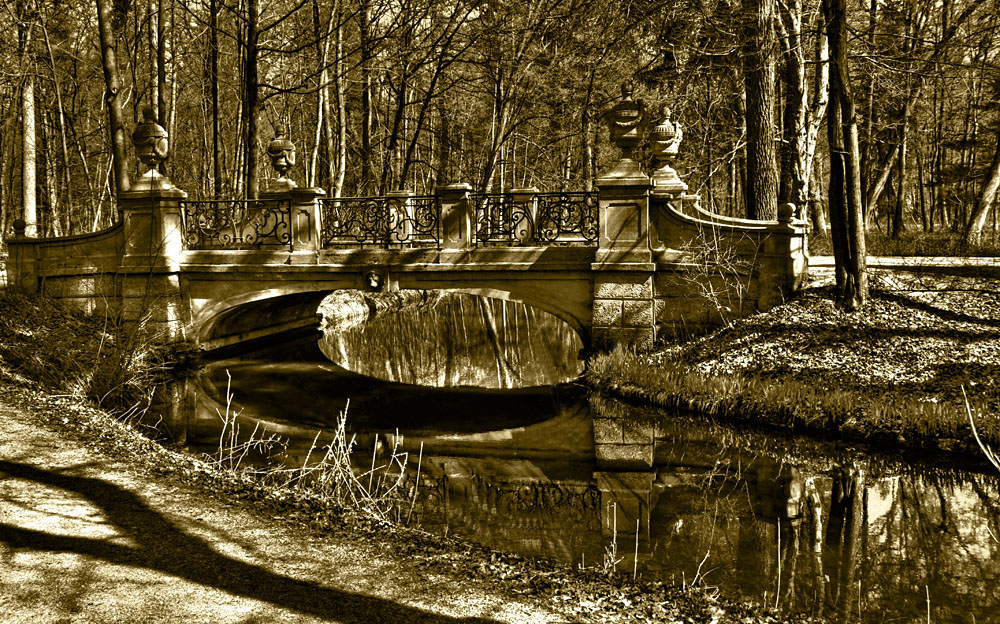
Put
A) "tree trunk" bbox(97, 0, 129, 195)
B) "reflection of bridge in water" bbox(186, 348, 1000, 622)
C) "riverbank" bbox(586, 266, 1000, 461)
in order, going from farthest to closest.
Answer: "tree trunk" bbox(97, 0, 129, 195), "riverbank" bbox(586, 266, 1000, 461), "reflection of bridge in water" bbox(186, 348, 1000, 622)

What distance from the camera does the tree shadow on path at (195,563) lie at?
4.44m

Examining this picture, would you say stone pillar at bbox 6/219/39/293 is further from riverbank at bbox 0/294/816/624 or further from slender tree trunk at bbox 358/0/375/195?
riverbank at bbox 0/294/816/624

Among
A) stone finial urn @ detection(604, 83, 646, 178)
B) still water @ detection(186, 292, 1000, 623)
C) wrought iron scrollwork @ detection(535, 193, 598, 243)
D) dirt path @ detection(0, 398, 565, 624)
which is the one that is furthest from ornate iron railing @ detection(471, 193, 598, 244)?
dirt path @ detection(0, 398, 565, 624)

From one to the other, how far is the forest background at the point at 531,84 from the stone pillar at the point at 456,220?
3929mm

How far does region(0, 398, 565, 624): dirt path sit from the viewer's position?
4.39m

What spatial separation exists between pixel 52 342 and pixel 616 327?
7.93 m

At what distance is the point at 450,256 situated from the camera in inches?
532

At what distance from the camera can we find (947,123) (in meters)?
31.0

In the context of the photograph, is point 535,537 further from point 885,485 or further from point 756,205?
point 756,205

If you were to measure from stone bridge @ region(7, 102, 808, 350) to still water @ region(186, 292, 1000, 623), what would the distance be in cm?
142

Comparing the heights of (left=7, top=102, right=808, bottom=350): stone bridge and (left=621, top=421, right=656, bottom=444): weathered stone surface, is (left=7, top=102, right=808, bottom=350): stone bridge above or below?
above

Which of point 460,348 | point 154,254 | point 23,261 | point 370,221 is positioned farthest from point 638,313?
point 23,261

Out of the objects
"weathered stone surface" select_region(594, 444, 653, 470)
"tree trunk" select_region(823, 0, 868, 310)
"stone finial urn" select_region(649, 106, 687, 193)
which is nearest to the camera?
"weathered stone surface" select_region(594, 444, 653, 470)

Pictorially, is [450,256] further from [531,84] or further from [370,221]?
[531,84]
